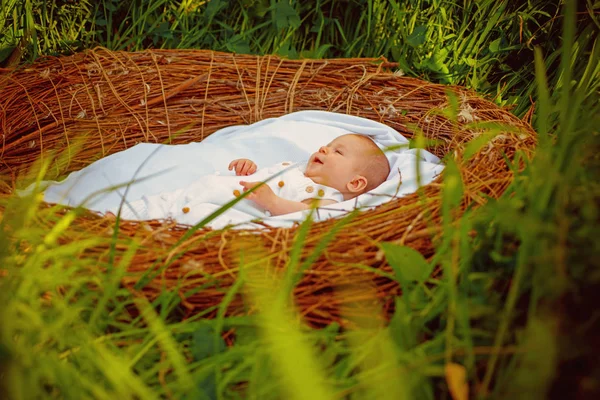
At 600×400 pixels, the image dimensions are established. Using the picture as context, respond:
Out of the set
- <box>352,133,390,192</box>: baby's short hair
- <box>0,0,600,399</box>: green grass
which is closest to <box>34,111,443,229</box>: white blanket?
<box>352,133,390,192</box>: baby's short hair

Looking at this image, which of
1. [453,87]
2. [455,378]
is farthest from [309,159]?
[455,378]

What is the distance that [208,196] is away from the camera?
81.3 inches

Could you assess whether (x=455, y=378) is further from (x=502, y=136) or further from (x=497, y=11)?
(x=497, y=11)

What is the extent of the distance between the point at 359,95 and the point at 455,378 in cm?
189

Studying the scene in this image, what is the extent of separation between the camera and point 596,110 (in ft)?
4.71

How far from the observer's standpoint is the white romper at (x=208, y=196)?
201 centimetres

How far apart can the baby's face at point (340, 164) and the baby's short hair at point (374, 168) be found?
0.02 metres

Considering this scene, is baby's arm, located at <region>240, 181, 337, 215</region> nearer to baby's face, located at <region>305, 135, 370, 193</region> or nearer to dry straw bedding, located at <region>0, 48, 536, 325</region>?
baby's face, located at <region>305, 135, 370, 193</region>

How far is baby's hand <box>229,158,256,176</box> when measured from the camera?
92.3 inches

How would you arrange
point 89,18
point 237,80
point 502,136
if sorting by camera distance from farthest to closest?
point 89,18, point 237,80, point 502,136

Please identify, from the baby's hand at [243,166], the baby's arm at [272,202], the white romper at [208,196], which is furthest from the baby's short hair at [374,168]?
the baby's hand at [243,166]

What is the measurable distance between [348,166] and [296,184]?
0.23 m

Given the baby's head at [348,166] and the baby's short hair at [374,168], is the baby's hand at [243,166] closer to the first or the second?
the baby's head at [348,166]

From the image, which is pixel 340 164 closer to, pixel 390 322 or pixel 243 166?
pixel 243 166
